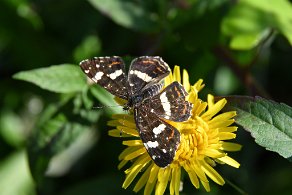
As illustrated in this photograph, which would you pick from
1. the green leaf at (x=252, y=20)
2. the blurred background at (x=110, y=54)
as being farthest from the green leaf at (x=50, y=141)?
the green leaf at (x=252, y=20)

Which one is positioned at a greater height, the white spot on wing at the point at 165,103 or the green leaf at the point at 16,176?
the white spot on wing at the point at 165,103

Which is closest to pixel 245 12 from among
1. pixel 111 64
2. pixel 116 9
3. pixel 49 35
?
pixel 116 9

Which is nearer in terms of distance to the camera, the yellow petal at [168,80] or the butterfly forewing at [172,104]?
the butterfly forewing at [172,104]

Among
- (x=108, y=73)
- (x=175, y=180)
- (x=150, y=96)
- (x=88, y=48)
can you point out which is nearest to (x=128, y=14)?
(x=88, y=48)

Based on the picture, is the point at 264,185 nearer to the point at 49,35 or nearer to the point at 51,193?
the point at 51,193

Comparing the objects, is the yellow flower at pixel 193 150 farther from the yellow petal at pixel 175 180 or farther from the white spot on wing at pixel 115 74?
the white spot on wing at pixel 115 74

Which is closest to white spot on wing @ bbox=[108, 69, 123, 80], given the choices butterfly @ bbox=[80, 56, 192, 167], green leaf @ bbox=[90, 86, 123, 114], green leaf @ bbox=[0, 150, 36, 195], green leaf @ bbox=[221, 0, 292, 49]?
butterfly @ bbox=[80, 56, 192, 167]
